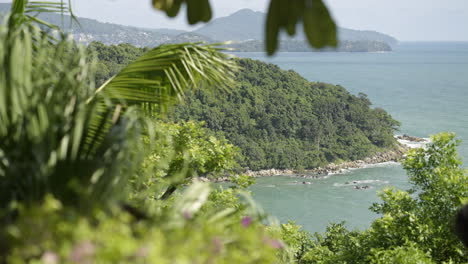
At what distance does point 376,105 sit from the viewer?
6662 cm

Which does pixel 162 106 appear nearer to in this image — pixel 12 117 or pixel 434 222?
pixel 12 117

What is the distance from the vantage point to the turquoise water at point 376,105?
99.2 feet

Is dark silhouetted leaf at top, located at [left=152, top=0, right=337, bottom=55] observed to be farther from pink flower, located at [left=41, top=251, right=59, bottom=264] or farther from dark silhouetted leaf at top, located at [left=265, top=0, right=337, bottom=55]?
pink flower, located at [left=41, top=251, right=59, bottom=264]

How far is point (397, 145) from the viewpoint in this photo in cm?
4606

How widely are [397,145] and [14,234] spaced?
47632mm

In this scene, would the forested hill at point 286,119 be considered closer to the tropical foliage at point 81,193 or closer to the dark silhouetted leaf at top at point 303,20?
the tropical foliage at point 81,193

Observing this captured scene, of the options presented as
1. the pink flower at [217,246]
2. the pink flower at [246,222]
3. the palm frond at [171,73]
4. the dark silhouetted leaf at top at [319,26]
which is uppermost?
the dark silhouetted leaf at top at [319,26]

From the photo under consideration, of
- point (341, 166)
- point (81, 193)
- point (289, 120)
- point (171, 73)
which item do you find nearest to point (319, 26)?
point (81, 193)

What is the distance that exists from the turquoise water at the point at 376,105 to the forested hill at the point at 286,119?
3.92 m

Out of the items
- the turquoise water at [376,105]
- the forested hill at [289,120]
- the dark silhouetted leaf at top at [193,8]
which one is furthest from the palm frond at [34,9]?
the forested hill at [289,120]

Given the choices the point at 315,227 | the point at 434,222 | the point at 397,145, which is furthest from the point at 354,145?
the point at 434,222

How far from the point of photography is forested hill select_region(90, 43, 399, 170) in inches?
1698

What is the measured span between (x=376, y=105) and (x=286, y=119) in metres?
21.8

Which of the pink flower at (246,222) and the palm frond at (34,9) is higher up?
the palm frond at (34,9)
